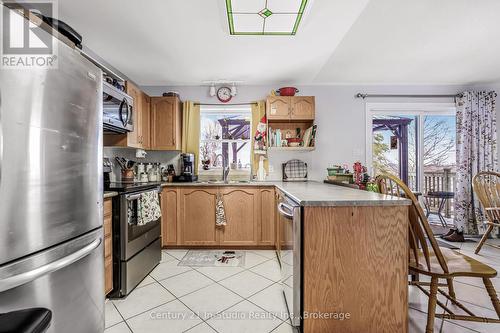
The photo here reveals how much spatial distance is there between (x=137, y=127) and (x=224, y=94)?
139 cm

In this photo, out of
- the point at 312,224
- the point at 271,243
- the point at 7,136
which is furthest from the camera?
the point at 271,243

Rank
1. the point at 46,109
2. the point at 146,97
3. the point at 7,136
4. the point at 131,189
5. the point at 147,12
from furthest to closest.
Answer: the point at 146,97 → the point at 131,189 → the point at 147,12 → the point at 46,109 → the point at 7,136

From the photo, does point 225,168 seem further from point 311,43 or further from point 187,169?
point 311,43

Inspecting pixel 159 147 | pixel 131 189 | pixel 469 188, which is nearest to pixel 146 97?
pixel 159 147

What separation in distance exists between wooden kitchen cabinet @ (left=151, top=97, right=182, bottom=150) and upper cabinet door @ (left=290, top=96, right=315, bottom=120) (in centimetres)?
176

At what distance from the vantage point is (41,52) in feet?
3.11

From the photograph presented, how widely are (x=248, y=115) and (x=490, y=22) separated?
2814mm

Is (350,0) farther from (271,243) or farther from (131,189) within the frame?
(271,243)

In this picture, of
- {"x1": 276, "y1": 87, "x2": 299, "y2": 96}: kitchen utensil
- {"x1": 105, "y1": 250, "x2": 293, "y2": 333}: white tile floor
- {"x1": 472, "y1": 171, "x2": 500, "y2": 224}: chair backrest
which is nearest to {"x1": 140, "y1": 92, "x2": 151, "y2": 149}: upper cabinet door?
{"x1": 105, "y1": 250, "x2": 293, "y2": 333}: white tile floor

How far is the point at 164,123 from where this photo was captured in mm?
3363

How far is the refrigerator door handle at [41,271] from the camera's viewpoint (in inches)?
31.5

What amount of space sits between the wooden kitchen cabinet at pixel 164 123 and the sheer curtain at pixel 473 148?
14.6 feet

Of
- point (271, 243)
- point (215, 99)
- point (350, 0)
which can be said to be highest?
point (350, 0)

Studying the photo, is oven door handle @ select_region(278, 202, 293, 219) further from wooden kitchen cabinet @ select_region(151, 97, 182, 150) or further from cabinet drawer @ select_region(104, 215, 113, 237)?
wooden kitchen cabinet @ select_region(151, 97, 182, 150)
